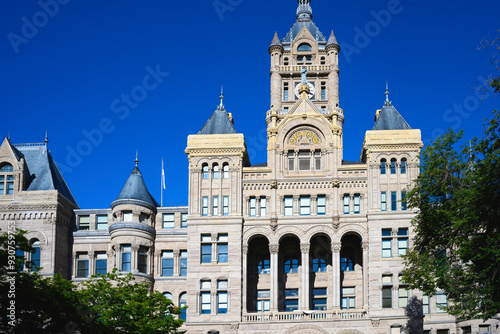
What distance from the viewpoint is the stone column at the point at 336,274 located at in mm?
76125

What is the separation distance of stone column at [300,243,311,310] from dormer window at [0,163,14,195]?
26981 millimetres

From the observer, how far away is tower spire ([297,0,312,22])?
331 feet

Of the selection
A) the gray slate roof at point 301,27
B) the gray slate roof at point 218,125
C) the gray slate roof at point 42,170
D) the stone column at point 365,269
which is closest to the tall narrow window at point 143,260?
the gray slate roof at point 42,170

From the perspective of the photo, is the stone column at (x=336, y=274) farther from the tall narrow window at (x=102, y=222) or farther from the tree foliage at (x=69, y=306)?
the tall narrow window at (x=102, y=222)

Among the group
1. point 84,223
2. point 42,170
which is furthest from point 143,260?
point 42,170

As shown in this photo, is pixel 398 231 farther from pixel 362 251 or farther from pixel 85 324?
pixel 85 324

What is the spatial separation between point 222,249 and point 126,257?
9.08 metres

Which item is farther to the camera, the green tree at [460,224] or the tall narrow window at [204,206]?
the tall narrow window at [204,206]

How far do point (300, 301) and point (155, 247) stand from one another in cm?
1471

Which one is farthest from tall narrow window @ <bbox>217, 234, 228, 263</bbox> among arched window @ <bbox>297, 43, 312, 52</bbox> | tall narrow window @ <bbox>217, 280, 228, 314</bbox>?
arched window @ <bbox>297, 43, 312, 52</bbox>

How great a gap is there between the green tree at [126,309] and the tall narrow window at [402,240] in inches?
853

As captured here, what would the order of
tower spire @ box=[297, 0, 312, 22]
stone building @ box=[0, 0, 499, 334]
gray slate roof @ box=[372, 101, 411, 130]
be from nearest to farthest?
stone building @ box=[0, 0, 499, 334] < gray slate roof @ box=[372, 101, 411, 130] < tower spire @ box=[297, 0, 312, 22]

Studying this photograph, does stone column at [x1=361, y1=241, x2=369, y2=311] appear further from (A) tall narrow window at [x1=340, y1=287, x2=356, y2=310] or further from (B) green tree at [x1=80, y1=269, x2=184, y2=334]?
(B) green tree at [x1=80, y1=269, x2=184, y2=334]

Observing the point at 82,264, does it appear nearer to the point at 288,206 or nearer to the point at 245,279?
the point at 245,279
